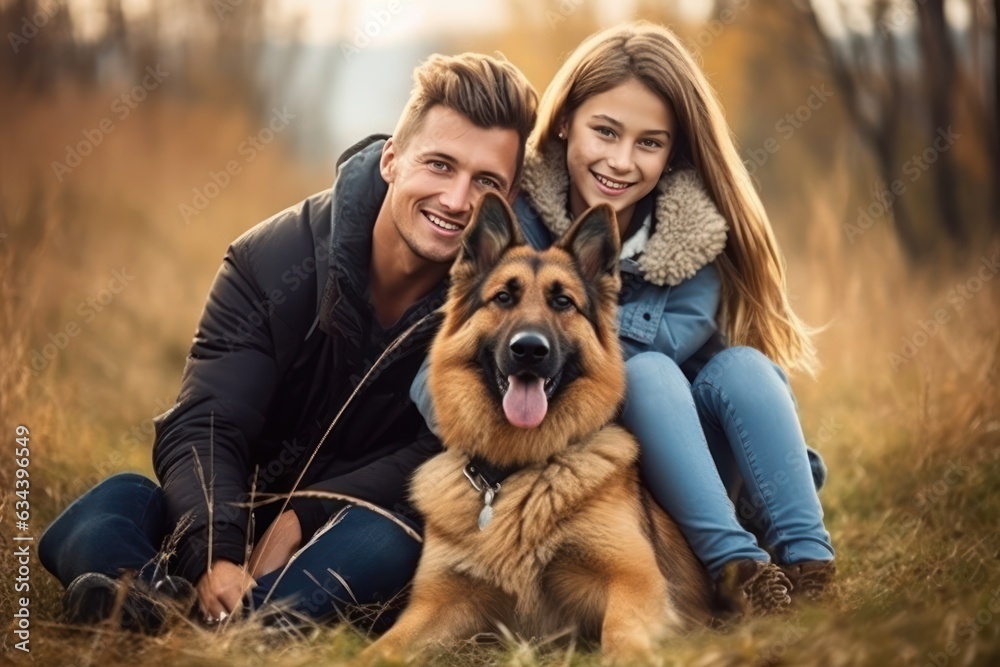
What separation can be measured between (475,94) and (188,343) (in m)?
5.39

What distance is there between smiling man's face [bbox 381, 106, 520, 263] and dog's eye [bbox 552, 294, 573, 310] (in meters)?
0.57

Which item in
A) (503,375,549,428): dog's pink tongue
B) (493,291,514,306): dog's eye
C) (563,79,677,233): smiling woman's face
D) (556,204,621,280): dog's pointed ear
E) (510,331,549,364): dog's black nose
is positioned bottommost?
(503,375,549,428): dog's pink tongue

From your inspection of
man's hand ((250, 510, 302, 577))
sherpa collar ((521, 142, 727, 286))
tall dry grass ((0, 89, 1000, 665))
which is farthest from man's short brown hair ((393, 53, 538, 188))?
tall dry grass ((0, 89, 1000, 665))

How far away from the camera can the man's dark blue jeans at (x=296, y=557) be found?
3463 mm

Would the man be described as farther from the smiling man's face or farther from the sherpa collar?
the sherpa collar

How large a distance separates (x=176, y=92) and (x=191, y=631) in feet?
26.7

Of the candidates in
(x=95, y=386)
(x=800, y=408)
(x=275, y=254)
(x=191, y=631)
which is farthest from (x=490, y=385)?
(x=95, y=386)

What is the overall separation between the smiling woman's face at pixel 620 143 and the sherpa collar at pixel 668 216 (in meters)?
0.12

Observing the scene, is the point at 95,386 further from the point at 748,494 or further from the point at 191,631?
the point at 748,494

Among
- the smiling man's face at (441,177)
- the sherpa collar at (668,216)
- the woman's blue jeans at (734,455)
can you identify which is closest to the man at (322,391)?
the smiling man's face at (441,177)

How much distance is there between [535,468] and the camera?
3732 mm

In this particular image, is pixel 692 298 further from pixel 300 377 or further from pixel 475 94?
pixel 300 377

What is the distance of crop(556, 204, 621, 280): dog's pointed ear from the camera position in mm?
3746

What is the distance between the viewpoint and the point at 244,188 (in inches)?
381
